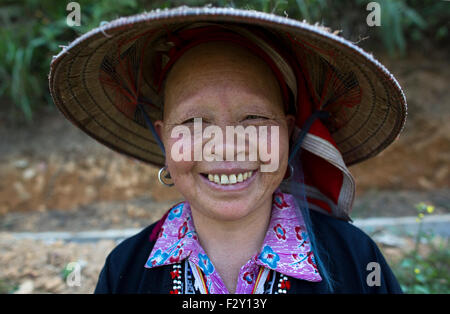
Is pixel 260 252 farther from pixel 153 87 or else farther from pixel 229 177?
pixel 153 87

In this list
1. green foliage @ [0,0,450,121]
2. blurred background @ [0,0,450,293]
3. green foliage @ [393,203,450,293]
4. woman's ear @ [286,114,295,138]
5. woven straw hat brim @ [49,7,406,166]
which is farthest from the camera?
green foliage @ [0,0,450,121]

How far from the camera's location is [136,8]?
3766 millimetres

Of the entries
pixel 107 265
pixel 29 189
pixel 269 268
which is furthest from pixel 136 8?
pixel 269 268

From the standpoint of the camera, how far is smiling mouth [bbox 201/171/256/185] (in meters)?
1.26

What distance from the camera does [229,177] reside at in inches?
49.5

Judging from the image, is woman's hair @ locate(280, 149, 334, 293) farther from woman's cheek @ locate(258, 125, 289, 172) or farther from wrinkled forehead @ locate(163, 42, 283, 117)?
wrinkled forehead @ locate(163, 42, 283, 117)

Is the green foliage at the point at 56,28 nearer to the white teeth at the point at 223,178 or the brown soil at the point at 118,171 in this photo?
the brown soil at the point at 118,171

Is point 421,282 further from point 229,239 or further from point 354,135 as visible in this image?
point 229,239

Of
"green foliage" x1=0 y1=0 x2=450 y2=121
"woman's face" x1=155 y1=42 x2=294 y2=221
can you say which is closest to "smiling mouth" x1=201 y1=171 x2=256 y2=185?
"woman's face" x1=155 y1=42 x2=294 y2=221

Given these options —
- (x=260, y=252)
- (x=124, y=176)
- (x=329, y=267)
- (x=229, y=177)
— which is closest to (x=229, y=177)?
(x=229, y=177)

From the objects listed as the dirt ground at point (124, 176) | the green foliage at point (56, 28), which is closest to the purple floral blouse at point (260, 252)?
the dirt ground at point (124, 176)

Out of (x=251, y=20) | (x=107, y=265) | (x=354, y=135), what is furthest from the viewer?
(x=354, y=135)

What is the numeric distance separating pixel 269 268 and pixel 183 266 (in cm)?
31

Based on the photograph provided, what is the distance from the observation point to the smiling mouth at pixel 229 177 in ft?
4.12
